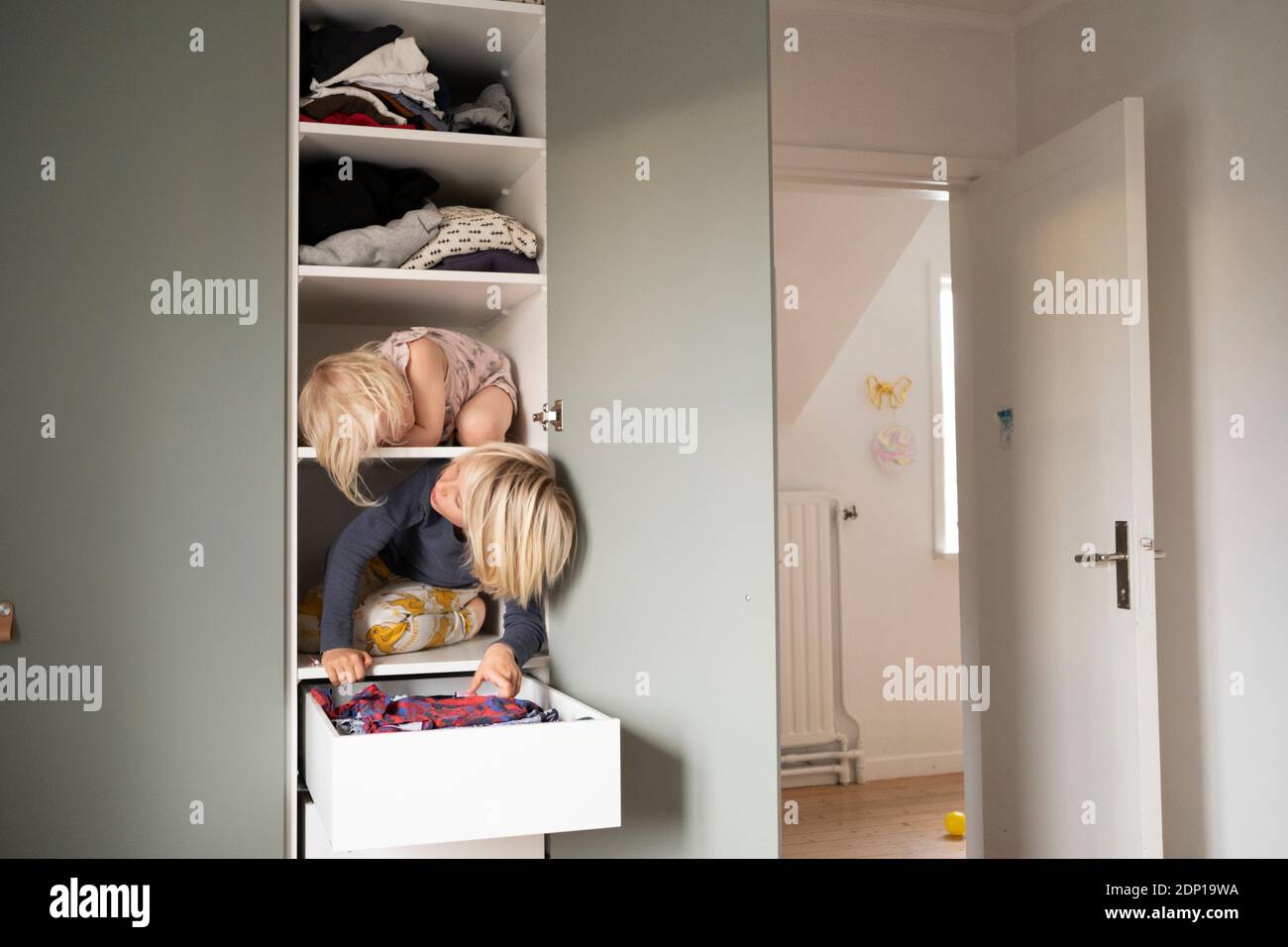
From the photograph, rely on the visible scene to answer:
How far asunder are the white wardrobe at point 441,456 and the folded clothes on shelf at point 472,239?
37 mm

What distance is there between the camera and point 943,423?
Answer: 4.33m

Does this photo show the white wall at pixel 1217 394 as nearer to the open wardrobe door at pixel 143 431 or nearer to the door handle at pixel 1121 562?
the door handle at pixel 1121 562

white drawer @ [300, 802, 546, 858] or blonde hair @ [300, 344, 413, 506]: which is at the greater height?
blonde hair @ [300, 344, 413, 506]

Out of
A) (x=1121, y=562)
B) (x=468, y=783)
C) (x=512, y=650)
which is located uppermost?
(x=1121, y=562)

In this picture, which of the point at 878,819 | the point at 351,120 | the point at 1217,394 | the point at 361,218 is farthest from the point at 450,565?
the point at 878,819

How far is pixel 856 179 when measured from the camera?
113 inches

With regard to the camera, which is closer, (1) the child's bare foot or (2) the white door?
(1) the child's bare foot

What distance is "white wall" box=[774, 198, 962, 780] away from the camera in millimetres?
4133

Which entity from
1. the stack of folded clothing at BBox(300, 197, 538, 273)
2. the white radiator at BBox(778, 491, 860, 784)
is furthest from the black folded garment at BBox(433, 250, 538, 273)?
the white radiator at BBox(778, 491, 860, 784)

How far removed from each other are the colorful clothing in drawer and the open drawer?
4.2 inches

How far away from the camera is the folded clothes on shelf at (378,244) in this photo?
73.2 inches

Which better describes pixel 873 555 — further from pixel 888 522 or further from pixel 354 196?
pixel 354 196

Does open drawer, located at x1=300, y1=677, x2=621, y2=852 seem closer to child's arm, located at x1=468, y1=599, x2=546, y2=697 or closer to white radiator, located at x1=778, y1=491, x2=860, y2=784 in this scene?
child's arm, located at x1=468, y1=599, x2=546, y2=697

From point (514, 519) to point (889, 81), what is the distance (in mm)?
1748
